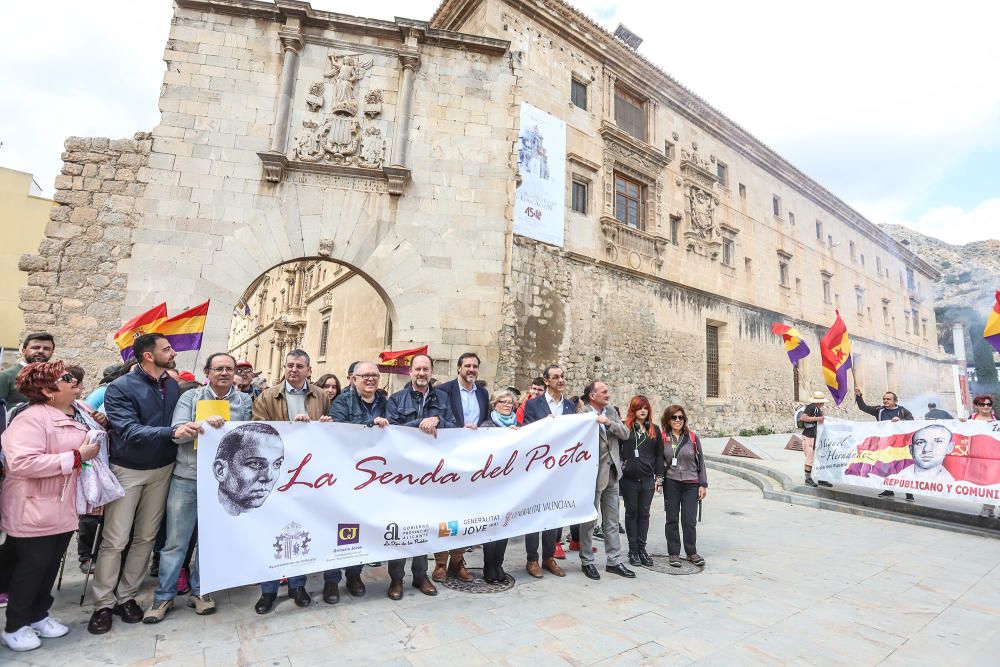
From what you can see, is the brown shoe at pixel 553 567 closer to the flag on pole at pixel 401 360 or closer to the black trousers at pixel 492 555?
the black trousers at pixel 492 555

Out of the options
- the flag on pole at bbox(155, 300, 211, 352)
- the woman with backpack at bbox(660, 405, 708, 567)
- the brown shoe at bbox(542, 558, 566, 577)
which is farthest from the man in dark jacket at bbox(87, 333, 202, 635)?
the flag on pole at bbox(155, 300, 211, 352)

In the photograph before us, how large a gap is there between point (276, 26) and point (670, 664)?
41.4 feet

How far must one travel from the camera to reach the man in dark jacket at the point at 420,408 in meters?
4.02

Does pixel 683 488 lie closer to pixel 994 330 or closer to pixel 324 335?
pixel 994 330

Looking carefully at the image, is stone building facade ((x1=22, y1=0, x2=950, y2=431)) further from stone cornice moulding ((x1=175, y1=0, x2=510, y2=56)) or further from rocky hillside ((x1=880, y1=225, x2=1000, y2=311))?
rocky hillside ((x1=880, y1=225, x2=1000, y2=311))

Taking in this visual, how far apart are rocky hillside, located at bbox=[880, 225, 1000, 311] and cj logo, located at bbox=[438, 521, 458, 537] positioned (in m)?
60.8

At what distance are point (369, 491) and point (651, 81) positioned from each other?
1894cm

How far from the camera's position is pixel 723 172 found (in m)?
21.0

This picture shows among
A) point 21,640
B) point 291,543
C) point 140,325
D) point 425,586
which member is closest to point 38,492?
point 21,640

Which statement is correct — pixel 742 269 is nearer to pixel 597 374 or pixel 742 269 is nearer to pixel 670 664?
pixel 597 374

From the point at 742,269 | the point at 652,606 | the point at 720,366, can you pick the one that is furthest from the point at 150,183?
the point at 742,269

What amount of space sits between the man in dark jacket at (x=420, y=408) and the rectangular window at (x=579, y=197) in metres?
11.7

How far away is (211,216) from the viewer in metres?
9.25

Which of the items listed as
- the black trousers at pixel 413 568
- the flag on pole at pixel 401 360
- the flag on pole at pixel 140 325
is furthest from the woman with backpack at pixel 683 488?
the flag on pole at pixel 140 325
